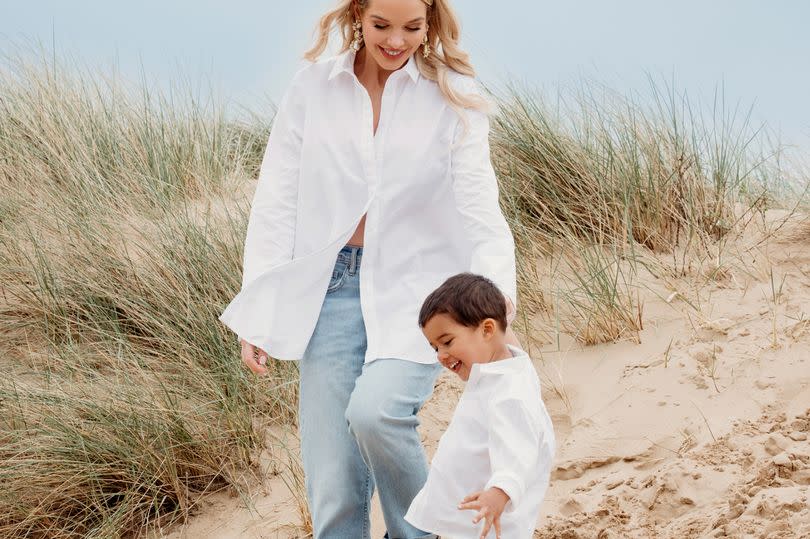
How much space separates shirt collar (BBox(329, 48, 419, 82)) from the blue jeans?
0.60 meters

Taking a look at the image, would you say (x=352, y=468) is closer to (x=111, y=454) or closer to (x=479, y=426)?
(x=479, y=426)

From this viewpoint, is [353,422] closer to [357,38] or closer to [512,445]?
[512,445]

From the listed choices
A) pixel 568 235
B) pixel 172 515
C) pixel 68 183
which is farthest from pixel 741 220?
pixel 68 183

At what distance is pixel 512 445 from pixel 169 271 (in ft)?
11.5

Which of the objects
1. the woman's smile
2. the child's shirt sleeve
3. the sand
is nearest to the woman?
the woman's smile

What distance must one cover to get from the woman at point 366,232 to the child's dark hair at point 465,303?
0.28m

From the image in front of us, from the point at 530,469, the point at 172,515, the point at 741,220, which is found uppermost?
the point at 530,469

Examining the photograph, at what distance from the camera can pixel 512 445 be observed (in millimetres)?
2502

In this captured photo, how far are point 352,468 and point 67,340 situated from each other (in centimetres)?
316

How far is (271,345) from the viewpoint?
10.8 feet

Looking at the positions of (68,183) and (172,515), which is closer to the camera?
(172,515)

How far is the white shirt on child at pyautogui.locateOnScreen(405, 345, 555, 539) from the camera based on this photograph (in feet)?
8.41

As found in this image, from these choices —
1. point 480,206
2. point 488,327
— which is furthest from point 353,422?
point 480,206

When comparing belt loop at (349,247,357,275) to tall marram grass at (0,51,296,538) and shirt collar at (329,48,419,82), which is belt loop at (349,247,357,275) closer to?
shirt collar at (329,48,419,82)
